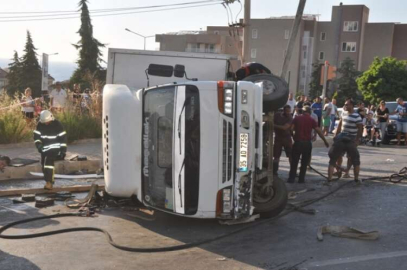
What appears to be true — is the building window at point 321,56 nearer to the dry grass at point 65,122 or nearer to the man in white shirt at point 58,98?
the dry grass at point 65,122

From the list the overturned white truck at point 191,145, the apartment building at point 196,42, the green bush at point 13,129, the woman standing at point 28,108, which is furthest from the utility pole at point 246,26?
the apartment building at point 196,42

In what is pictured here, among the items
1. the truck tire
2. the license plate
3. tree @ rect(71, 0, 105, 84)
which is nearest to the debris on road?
the license plate

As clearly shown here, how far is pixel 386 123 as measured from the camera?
659 inches

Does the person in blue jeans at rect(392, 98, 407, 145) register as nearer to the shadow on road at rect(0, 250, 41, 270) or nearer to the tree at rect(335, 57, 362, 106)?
the shadow on road at rect(0, 250, 41, 270)

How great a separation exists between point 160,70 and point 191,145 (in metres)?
2.61

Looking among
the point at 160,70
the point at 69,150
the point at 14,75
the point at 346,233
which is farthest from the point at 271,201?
the point at 14,75

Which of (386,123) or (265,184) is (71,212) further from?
(386,123)

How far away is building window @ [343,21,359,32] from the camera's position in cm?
5704

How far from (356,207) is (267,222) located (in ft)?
6.10

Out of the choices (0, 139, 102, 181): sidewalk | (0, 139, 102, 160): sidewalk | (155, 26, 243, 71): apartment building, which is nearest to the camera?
(0, 139, 102, 181): sidewalk

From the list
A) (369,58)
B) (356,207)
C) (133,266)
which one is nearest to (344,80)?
(369,58)

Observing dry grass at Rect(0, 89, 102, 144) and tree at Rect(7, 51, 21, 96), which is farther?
tree at Rect(7, 51, 21, 96)

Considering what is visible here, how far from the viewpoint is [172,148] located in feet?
18.6

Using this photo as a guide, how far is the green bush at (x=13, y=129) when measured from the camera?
12336 mm
